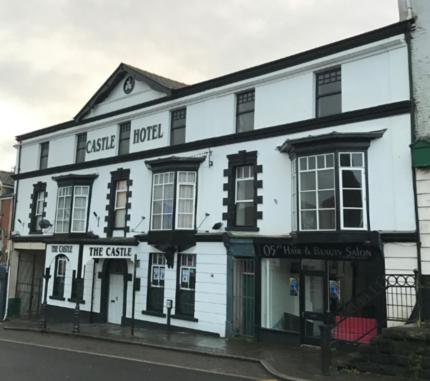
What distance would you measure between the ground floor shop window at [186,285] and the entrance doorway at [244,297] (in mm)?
1937

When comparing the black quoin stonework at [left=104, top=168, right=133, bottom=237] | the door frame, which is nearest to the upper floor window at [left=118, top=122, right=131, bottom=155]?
the black quoin stonework at [left=104, top=168, right=133, bottom=237]

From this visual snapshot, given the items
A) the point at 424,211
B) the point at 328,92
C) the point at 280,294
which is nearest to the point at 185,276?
the point at 280,294

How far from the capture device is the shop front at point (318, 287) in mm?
14172

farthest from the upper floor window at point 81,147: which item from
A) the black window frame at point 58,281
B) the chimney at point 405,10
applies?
the chimney at point 405,10

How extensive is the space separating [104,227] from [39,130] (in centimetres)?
817

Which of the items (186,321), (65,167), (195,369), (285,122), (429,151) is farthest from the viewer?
(65,167)

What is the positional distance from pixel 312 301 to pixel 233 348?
2972 mm

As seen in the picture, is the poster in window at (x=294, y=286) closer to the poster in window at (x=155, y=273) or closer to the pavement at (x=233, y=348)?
the pavement at (x=233, y=348)

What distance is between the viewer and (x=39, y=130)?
26781 millimetres

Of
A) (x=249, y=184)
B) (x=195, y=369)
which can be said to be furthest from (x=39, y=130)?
(x=195, y=369)

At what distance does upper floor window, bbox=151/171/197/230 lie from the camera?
19.0m

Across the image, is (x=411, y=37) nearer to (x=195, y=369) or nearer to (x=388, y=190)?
(x=388, y=190)

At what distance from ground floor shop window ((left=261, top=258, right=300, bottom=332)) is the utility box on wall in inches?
200

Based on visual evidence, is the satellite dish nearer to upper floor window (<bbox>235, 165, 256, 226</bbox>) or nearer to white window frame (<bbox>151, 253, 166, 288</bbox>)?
white window frame (<bbox>151, 253, 166, 288</bbox>)
